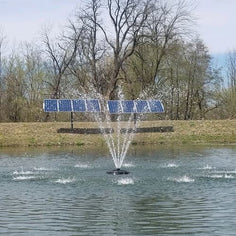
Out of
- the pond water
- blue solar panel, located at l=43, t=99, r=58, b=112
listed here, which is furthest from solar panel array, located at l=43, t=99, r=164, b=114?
the pond water

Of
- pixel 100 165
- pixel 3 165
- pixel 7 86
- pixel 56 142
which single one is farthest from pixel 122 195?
pixel 7 86

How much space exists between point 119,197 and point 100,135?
946 inches

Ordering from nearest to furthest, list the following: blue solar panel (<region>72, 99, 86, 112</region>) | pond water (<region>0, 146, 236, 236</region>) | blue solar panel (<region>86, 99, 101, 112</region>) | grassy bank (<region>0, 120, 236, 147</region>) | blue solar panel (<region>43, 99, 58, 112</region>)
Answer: pond water (<region>0, 146, 236, 236</region>)
grassy bank (<region>0, 120, 236, 147</region>)
blue solar panel (<region>43, 99, 58, 112</region>)
blue solar panel (<region>72, 99, 86, 112</region>)
blue solar panel (<region>86, 99, 101, 112</region>)

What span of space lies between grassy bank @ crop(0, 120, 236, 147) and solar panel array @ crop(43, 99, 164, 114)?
1.38 metres

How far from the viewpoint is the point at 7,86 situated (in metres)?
58.2

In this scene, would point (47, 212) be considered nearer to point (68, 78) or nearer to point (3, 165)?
point (3, 165)

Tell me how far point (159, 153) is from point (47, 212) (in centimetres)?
1722

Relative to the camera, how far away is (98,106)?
42.3 meters

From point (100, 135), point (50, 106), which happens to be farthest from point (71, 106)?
point (100, 135)

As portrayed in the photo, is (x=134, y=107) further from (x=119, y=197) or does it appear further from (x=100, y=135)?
(x=119, y=197)

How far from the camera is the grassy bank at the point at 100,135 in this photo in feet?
125

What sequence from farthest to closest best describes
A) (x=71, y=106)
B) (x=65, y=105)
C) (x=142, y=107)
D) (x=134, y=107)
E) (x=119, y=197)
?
(x=142, y=107) → (x=134, y=107) → (x=65, y=105) → (x=71, y=106) → (x=119, y=197)

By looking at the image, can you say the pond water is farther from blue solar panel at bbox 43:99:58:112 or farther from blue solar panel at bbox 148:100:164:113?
blue solar panel at bbox 148:100:164:113

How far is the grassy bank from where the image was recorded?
125ft
